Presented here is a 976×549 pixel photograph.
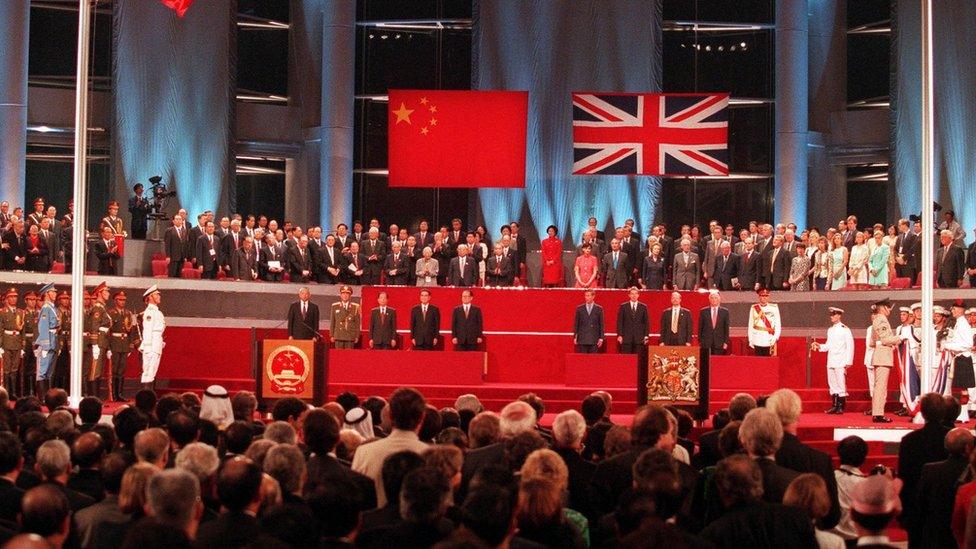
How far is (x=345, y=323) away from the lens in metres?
20.8

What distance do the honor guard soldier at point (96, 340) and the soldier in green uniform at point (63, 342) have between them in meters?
0.48

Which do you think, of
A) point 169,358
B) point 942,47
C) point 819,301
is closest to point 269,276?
point 169,358

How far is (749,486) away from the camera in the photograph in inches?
231

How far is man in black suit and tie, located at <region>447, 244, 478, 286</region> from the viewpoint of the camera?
24578 millimetres

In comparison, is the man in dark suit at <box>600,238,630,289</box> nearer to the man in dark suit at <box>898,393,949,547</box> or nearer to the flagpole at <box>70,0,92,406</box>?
the flagpole at <box>70,0,92,406</box>

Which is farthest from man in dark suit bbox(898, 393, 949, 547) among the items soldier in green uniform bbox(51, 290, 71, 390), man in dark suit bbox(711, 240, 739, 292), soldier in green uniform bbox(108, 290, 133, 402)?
man in dark suit bbox(711, 240, 739, 292)

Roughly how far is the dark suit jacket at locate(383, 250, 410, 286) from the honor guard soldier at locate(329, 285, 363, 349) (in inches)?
183

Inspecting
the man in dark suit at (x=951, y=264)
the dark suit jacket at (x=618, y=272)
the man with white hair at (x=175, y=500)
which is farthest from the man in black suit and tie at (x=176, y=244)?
the man with white hair at (x=175, y=500)

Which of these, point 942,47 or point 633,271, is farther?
point 942,47

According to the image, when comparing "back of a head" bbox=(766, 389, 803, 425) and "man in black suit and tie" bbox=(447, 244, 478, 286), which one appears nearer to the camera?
"back of a head" bbox=(766, 389, 803, 425)

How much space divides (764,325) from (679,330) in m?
1.34

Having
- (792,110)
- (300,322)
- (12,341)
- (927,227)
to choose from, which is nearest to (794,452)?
(927,227)

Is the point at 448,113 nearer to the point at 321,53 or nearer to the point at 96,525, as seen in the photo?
the point at 321,53

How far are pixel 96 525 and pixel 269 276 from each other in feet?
67.6
